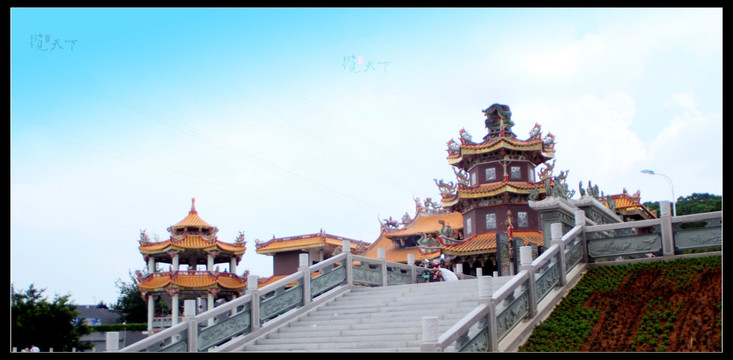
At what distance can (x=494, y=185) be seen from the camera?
27.6 metres

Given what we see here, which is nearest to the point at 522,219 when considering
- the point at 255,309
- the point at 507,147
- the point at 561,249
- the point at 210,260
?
the point at 507,147

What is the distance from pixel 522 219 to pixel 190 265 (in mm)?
22668

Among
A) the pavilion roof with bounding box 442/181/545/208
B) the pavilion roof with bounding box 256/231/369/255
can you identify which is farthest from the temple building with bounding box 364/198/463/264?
the pavilion roof with bounding box 442/181/545/208

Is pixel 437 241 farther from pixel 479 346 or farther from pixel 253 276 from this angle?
pixel 479 346

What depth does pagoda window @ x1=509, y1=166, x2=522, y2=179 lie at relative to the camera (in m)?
28.3

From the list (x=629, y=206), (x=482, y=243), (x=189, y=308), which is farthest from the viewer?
(x=629, y=206)

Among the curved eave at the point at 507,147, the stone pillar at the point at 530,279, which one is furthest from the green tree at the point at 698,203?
the stone pillar at the point at 530,279

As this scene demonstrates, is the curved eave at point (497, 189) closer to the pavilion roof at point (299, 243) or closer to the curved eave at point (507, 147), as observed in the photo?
the curved eave at point (507, 147)

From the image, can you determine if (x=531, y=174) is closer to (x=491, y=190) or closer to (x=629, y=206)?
(x=491, y=190)

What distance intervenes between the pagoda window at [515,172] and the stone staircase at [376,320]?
14.5 meters

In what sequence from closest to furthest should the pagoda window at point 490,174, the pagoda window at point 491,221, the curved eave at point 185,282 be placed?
the pagoda window at point 491,221 < the pagoda window at point 490,174 < the curved eave at point 185,282

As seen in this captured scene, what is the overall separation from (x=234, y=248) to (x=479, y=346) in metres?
32.2

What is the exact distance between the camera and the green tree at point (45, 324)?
28.9m

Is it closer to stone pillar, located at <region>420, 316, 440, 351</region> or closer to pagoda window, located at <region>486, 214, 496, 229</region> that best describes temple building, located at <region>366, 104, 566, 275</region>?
pagoda window, located at <region>486, 214, 496, 229</region>
